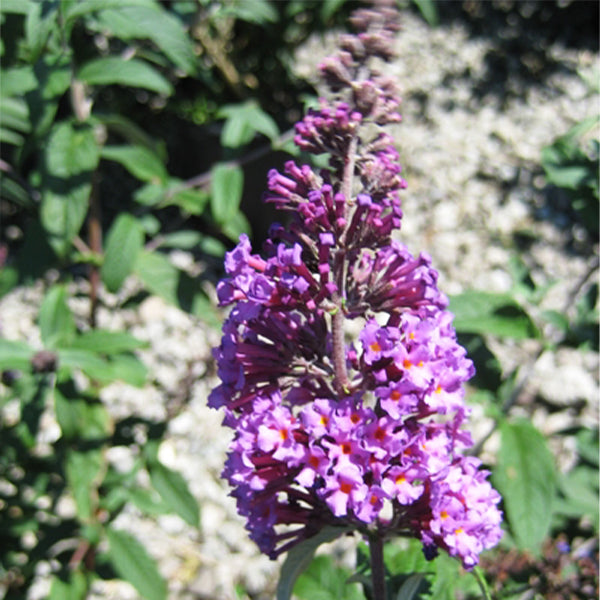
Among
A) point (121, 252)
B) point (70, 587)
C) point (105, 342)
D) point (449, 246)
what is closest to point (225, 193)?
point (121, 252)

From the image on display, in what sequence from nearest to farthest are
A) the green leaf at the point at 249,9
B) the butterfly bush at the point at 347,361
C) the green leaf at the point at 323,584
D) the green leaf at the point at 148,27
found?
1. the butterfly bush at the point at 347,361
2. the green leaf at the point at 323,584
3. the green leaf at the point at 148,27
4. the green leaf at the point at 249,9

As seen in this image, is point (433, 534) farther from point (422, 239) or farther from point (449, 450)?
point (422, 239)

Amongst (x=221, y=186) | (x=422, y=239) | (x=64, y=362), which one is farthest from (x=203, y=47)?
(x=64, y=362)

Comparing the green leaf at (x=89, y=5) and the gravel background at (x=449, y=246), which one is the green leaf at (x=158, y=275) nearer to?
the gravel background at (x=449, y=246)

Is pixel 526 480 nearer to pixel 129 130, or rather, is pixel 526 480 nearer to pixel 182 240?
pixel 182 240

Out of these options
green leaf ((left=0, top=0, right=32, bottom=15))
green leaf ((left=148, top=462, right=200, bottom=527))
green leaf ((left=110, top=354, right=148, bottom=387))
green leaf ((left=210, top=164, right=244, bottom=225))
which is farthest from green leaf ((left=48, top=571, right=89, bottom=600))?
green leaf ((left=0, top=0, right=32, bottom=15))

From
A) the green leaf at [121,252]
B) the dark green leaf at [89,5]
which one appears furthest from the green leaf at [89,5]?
the green leaf at [121,252]
